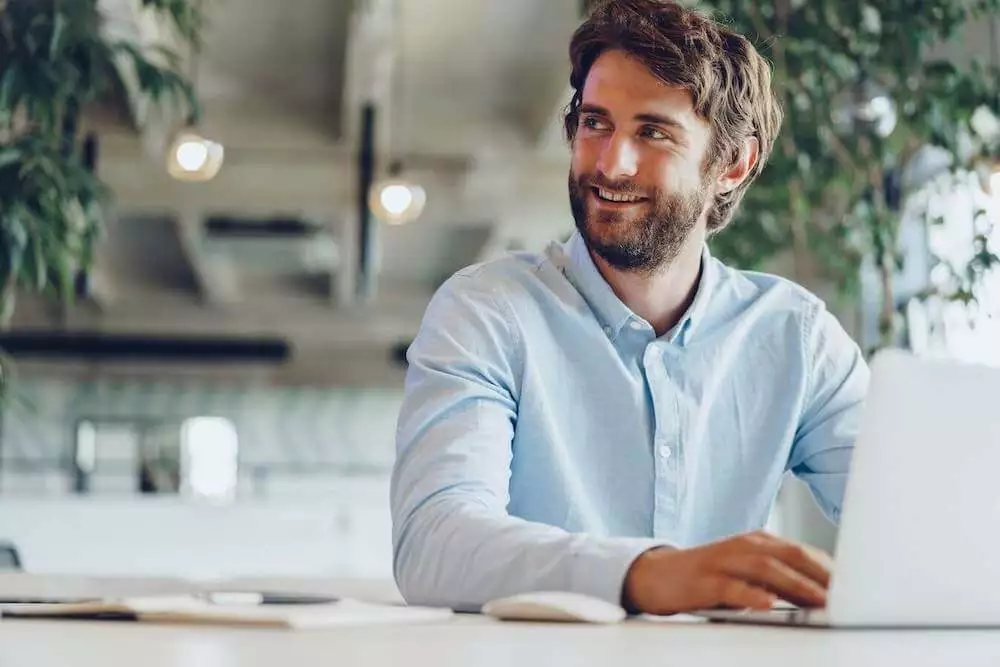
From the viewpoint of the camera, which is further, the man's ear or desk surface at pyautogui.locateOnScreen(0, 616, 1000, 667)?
the man's ear

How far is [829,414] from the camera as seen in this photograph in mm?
1671

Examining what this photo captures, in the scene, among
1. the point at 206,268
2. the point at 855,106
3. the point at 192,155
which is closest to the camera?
the point at 855,106

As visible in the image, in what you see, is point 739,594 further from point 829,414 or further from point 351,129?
point 351,129

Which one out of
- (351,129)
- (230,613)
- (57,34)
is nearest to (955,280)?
(57,34)

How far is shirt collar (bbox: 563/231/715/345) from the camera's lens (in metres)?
1.59

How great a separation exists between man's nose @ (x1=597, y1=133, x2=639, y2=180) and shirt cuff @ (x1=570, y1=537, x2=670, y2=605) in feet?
2.05

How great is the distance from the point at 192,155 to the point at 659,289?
13.5ft

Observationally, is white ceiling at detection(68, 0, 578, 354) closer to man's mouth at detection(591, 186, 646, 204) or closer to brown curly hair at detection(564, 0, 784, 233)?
brown curly hair at detection(564, 0, 784, 233)

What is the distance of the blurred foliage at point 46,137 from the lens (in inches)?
106

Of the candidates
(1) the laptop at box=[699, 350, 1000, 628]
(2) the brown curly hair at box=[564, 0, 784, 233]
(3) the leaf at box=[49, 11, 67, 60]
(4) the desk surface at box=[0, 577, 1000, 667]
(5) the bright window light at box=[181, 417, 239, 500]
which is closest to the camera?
(4) the desk surface at box=[0, 577, 1000, 667]

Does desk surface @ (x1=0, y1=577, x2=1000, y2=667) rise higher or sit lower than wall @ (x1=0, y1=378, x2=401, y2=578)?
higher

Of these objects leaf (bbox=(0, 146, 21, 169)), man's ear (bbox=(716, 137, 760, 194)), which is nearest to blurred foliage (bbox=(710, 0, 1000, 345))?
man's ear (bbox=(716, 137, 760, 194))

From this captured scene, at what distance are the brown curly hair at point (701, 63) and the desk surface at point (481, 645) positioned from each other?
0.91 m

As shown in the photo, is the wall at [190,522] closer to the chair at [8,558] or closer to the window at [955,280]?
the chair at [8,558]
